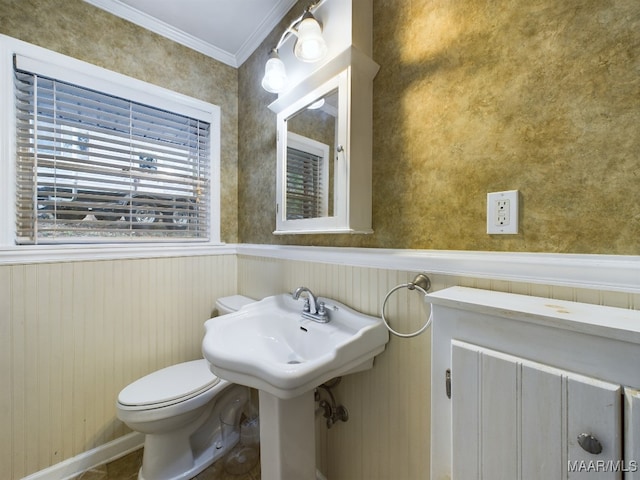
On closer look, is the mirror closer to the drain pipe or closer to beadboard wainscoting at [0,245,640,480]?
beadboard wainscoting at [0,245,640,480]

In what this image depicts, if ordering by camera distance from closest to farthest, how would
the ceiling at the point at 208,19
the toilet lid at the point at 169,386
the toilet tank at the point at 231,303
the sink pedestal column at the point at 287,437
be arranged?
the sink pedestal column at the point at 287,437
the toilet lid at the point at 169,386
the ceiling at the point at 208,19
the toilet tank at the point at 231,303

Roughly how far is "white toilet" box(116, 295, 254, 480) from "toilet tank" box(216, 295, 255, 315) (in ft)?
1.03

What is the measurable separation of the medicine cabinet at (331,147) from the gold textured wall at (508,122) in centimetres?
6

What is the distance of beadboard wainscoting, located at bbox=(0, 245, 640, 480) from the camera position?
73 cm

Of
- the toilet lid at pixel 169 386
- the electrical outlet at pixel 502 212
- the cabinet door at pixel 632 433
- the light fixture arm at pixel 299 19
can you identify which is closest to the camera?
the cabinet door at pixel 632 433

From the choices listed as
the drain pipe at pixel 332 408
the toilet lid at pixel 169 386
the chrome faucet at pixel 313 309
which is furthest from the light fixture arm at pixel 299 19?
the toilet lid at pixel 169 386

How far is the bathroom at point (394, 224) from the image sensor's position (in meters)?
0.60

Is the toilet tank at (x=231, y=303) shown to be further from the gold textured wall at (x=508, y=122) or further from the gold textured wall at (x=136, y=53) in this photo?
the gold textured wall at (x=508, y=122)

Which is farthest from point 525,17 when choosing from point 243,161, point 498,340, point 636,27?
point 243,161

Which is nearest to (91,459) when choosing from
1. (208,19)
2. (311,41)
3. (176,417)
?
(176,417)

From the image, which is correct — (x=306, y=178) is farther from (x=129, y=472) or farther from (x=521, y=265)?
(x=129, y=472)

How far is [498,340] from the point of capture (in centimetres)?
55

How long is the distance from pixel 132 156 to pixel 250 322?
3.82 feet

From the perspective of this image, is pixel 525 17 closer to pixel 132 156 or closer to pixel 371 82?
pixel 371 82
